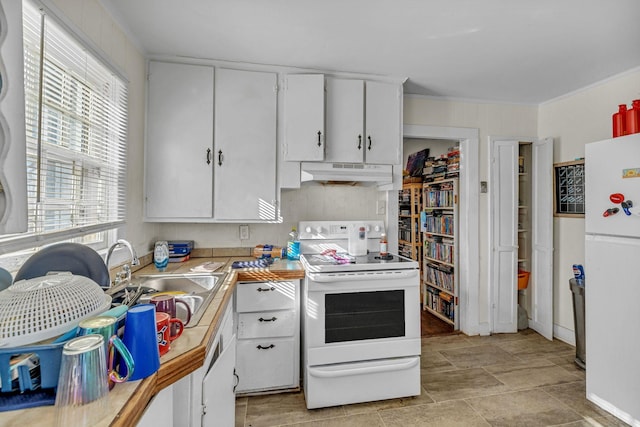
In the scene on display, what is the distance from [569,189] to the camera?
9.45 feet

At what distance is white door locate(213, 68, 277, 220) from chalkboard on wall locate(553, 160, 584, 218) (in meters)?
2.74

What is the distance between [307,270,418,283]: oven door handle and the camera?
1.98 m

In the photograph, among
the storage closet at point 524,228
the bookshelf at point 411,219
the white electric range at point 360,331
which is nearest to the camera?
the white electric range at point 360,331

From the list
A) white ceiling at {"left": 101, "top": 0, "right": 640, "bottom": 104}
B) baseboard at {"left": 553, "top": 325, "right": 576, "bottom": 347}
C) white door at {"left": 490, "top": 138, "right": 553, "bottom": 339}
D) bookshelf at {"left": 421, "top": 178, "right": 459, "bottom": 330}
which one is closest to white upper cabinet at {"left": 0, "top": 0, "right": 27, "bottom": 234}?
white ceiling at {"left": 101, "top": 0, "right": 640, "bottom": 104}

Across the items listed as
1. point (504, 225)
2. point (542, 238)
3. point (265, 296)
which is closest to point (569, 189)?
point (542, 238)

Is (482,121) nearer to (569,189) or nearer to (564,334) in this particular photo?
(569,189)

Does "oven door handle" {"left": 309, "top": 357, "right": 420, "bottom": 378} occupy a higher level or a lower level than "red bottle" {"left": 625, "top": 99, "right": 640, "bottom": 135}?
lower

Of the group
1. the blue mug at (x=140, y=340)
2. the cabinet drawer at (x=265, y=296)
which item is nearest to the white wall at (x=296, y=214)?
the cabinet drawer at (x=265, y=296)

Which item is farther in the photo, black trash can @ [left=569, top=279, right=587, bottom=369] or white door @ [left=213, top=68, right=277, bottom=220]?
black trash can @ [left=569, top=279, right=587, bottom=369]

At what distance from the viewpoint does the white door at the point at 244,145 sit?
7.59 ft

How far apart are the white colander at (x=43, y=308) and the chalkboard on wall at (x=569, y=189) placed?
11.7ft

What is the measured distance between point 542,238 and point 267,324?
2.82 meters

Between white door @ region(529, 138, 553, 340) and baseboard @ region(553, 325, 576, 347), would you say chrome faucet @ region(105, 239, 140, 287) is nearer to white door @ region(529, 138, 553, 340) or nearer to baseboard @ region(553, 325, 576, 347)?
white door @ region(529, 138, 553, 340)

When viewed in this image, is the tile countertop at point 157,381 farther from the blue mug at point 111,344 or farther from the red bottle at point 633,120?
the red bottle at point 633,120
